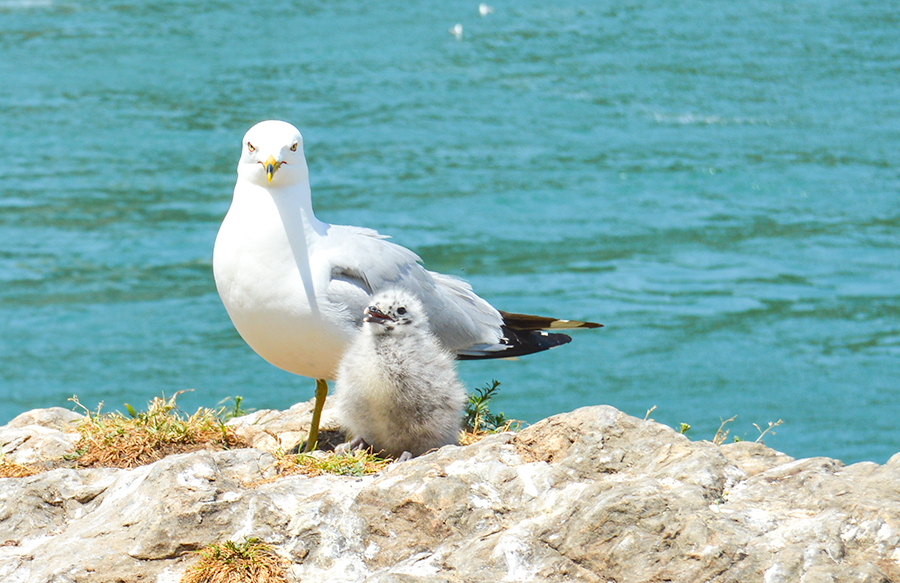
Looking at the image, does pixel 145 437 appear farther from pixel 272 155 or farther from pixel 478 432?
pixel 478 432

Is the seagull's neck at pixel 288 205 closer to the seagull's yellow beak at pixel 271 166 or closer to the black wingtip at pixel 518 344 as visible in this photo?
the seagull's yellow beak at pixel 271 166

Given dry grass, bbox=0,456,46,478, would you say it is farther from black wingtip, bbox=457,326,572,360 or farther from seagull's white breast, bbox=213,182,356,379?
black wingtip, bbox=457,326,572,360

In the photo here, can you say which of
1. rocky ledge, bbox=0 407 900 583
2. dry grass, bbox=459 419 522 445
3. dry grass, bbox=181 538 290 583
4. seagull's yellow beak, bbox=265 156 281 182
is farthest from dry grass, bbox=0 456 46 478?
dry grass, bbox=459 419 522 445

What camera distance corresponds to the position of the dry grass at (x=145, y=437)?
16.0ft

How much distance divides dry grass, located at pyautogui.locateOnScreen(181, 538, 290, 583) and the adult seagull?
166cm

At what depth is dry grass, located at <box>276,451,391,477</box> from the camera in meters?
4.42

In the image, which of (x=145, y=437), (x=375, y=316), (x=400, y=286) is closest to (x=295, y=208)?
(x=400, y=286)

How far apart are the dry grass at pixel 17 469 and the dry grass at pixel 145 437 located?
158 mm

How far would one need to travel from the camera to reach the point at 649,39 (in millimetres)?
20562

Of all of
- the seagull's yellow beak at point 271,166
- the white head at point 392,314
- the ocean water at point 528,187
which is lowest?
the ocean water at point 528,187

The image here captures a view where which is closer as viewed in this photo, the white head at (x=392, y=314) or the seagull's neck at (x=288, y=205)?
the white head at (x=392, y=314)

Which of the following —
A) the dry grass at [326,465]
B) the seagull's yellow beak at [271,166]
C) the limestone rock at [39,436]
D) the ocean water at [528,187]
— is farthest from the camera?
the ocean water at [528,187]

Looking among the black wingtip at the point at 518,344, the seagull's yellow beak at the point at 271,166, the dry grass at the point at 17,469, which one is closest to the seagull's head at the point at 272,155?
the seagull's yellow beak at the point at 271,166

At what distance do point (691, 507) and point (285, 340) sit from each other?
2350 mm
